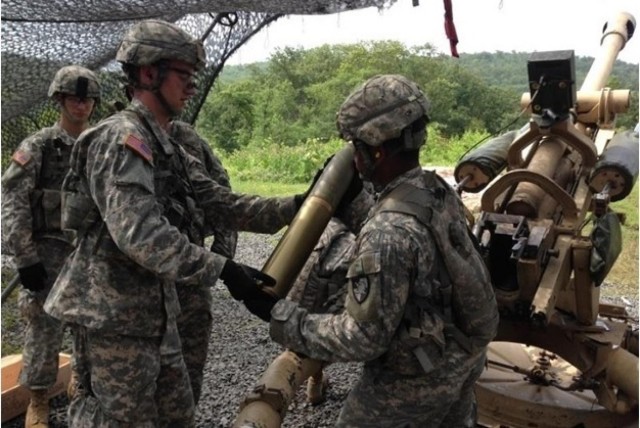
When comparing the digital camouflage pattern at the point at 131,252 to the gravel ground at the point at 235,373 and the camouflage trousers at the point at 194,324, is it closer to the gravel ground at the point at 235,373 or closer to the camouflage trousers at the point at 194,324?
the camouflage trousers at the point at 194,324

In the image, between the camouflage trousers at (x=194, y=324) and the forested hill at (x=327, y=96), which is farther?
the forested hill at (x=327, y=96)

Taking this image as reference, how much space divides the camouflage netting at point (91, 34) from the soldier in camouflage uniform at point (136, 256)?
2202 millimetres

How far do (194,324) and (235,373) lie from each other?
6.51 feet

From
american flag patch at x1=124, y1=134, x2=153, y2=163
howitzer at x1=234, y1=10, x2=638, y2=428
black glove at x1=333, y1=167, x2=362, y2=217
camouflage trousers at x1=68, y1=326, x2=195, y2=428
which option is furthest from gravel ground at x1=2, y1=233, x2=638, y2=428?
american flag patch at x1=124, y1=134, x2=153, y2=163

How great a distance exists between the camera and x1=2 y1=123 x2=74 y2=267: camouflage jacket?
14.0 ft

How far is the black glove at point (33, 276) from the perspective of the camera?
425 cm

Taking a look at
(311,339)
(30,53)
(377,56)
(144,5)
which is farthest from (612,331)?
(377,56)

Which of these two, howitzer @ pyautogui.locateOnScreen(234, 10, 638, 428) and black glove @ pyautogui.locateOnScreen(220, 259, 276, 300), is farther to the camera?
howitzer @ pyautogui.locateOnScreen(234, 10, 638, 428)

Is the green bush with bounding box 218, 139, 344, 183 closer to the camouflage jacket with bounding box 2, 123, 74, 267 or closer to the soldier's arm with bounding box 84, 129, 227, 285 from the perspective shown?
the camouflage jacket with bounding box 2, 123, 74, 267

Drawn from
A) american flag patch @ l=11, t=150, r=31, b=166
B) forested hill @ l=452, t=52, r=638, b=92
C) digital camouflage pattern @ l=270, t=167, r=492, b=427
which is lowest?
forested hill @ l=452, t=52, r=638, b=92

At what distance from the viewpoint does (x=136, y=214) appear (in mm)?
2748

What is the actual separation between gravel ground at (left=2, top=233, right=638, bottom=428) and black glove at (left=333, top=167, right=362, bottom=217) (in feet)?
5.70

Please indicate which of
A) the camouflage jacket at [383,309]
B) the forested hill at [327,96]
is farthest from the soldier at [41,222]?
the forested hill at [327,96]

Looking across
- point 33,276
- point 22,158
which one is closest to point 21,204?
point 22,158
